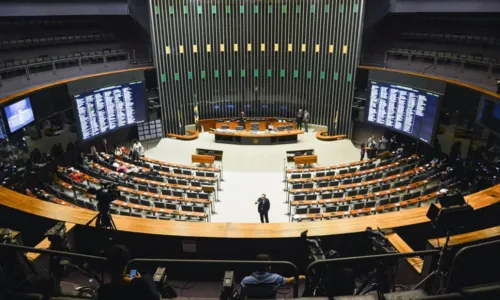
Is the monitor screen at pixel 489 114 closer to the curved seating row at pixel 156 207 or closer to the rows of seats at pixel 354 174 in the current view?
the rows of seats at pixel 354 174

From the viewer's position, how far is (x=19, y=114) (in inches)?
409

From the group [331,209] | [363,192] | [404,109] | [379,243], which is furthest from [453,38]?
[379,243]

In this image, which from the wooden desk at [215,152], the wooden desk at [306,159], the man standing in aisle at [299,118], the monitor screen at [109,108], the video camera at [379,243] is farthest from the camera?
the man standing in aisle at [299,118]

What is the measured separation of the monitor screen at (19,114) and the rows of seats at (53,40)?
129 inches

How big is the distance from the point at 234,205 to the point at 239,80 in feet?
30.3

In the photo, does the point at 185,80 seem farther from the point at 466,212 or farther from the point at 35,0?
the point at 466,212

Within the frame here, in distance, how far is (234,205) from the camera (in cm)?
1070

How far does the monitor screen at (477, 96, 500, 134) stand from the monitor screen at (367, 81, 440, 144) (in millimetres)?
1472

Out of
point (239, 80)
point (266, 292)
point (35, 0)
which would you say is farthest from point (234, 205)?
point (35, 0)

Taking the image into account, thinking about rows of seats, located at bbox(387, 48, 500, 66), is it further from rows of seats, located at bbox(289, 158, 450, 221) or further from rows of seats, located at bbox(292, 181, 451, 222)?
rows of seats, located at bbox(292, 181, 451, 222)

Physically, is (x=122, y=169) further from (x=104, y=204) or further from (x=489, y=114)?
(x=489, y=114)

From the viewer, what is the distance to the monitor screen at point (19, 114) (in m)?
9.92

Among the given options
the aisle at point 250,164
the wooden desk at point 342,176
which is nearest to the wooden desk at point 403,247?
the aisle at point 250,164

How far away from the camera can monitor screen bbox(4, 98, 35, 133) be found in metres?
9.92
